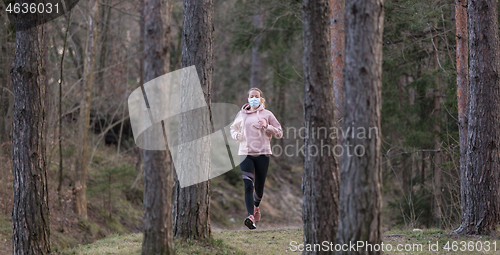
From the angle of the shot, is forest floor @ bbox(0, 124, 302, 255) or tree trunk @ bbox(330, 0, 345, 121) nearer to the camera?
tree trunk @ bbox(330, 0, 345, 121)

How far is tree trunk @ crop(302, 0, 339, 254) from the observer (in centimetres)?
496

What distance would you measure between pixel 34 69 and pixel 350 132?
13.8 feet

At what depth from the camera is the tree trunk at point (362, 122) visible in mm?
4219

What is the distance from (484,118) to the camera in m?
7.22

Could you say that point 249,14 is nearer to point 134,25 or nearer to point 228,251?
point 134,25

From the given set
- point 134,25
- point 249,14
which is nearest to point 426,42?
point 249,14

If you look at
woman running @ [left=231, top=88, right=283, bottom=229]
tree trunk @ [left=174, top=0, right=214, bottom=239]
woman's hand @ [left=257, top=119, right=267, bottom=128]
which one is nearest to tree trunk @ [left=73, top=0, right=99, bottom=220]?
woman running @ [left=231, top=88, right=283, bottom=229]

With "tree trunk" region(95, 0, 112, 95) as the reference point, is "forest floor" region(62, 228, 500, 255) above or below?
below

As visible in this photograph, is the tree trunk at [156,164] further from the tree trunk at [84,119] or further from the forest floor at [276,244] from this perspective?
the tree trunk at [84,119]

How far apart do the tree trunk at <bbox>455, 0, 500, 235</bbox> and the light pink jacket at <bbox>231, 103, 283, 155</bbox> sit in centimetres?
324

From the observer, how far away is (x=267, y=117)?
24.8 feet

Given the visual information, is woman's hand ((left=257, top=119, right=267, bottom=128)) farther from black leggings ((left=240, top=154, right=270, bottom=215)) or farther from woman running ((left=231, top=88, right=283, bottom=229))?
black leggings ((left=240, top=154, right=270, bottom=215))

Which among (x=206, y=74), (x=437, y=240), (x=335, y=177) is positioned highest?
(x=206, y=74)

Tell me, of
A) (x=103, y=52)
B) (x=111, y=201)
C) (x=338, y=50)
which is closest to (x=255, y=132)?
(x=338, y=50)
